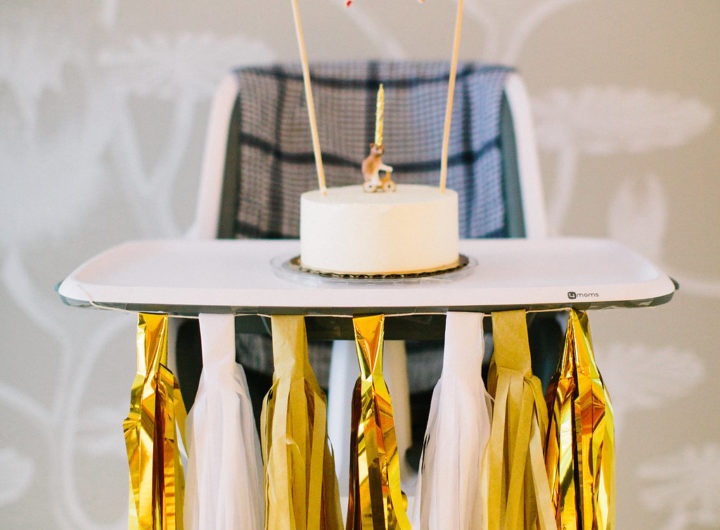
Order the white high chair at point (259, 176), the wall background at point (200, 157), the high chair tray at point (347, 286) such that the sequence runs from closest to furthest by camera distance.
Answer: the high chair tray at point (347, 286) < the white high chair at point (259, 176) < the wall background at point (200, 157)

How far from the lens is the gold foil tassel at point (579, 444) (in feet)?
1.91

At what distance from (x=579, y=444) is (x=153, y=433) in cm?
38

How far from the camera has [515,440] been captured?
58 cm

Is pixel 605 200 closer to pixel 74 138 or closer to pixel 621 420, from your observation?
pixel 621 420

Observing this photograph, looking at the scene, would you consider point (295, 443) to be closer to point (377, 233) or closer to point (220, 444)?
point (220, 444)

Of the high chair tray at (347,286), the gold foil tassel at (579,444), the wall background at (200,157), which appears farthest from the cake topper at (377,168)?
the wall background at (200,157)

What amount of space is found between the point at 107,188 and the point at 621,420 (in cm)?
108

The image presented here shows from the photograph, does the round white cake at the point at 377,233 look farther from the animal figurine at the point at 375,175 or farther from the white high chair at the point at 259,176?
the white high chair at the point at 259,176

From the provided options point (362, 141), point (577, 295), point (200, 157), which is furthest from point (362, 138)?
point (577, 295)

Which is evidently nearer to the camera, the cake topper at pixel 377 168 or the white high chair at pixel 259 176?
the cake topper at pixel 377 168

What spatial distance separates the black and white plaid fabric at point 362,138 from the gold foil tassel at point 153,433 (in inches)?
14.8

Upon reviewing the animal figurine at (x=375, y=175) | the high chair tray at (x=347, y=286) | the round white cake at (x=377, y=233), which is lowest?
the high chair tray at (x=347, y=286)

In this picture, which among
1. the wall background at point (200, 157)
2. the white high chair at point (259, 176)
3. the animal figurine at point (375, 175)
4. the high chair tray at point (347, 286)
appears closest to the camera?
the high chair tray at point (347, 286)

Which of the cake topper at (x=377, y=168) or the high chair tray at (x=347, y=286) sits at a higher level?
the cake topper at (x=377, y=168)
